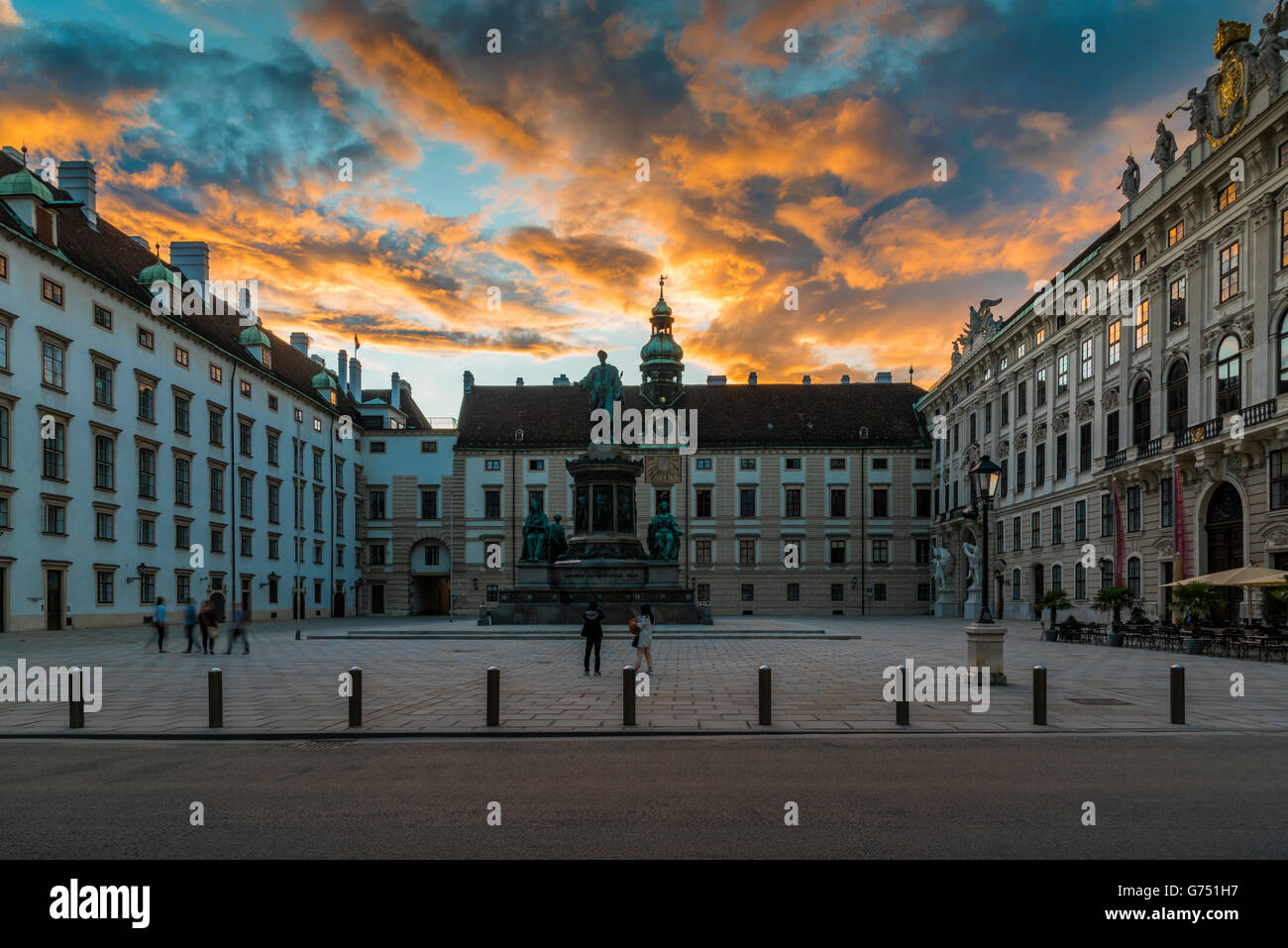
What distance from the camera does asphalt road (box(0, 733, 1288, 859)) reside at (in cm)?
716

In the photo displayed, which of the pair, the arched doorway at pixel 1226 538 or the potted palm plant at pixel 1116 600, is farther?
the arched doorway at pixel 1226 538

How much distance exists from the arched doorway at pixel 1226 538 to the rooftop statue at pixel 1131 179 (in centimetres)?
1602

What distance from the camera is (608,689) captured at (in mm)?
17109

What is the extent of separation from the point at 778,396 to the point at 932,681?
62.6 metres

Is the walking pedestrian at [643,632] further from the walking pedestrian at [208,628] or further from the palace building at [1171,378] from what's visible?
the palace building at [1171,378]

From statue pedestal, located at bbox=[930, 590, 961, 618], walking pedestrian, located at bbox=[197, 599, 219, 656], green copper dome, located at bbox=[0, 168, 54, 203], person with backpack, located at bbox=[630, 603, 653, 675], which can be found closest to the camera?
person with backpack, located at bbox=[630, 603, 653, 675]

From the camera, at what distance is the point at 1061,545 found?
165 ft

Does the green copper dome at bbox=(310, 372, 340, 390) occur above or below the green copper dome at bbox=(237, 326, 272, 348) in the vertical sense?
below

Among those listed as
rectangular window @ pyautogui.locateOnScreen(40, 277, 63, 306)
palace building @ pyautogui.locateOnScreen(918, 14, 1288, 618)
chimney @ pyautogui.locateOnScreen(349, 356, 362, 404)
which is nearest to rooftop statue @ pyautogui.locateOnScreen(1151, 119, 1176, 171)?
palace building @ pyautogui.locateOnScreen(918, 14, 1288, 618)

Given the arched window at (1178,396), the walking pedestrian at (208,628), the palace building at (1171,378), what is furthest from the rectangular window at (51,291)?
the arched window at (1178,396)

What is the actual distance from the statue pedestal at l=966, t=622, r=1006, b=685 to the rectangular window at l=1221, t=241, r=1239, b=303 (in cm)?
2396

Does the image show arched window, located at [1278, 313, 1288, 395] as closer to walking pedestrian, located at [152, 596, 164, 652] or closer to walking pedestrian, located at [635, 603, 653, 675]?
walking pedestrian, located at [635, 603, 653, 675]

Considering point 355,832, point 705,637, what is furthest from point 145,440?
point 355,832

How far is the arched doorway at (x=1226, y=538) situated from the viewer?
34031mm
